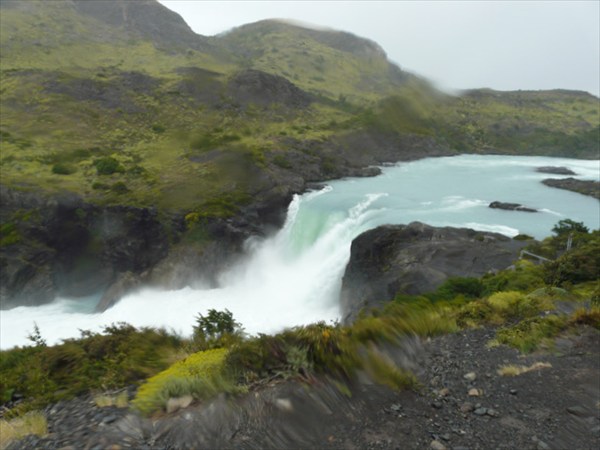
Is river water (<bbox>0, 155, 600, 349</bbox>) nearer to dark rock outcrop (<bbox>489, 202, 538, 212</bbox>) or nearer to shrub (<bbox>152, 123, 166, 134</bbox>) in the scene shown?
dark rock outcrop (<bbox>489, 202, 538, 212</bbox>)

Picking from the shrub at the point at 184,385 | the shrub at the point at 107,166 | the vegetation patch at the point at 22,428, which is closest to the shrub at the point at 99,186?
the shrub at the point at 107,166

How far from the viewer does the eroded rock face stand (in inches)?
894

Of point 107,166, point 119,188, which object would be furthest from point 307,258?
point 107,166

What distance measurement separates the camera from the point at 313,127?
77625 mm

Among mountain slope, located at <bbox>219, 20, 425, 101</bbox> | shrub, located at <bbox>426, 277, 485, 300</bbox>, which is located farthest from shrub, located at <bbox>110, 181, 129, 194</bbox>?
mountain slope, located at <bbox>219, 20, 425, 101</bbox>

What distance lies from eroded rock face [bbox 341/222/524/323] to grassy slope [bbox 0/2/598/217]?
61.4 feet

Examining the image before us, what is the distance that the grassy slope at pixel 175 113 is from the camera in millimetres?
43875

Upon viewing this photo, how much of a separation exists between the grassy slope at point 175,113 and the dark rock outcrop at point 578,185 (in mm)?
35640

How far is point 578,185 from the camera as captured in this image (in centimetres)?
5419

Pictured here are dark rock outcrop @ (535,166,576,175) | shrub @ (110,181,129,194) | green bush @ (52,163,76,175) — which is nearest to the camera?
shrub @ (110,181,129,194)

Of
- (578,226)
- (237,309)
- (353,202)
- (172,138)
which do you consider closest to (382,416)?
(237,309)

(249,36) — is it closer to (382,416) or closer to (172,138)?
(172,138)

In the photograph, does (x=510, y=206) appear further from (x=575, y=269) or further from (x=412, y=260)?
(x=575, y=269)

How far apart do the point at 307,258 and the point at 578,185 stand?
44797 millimetres
